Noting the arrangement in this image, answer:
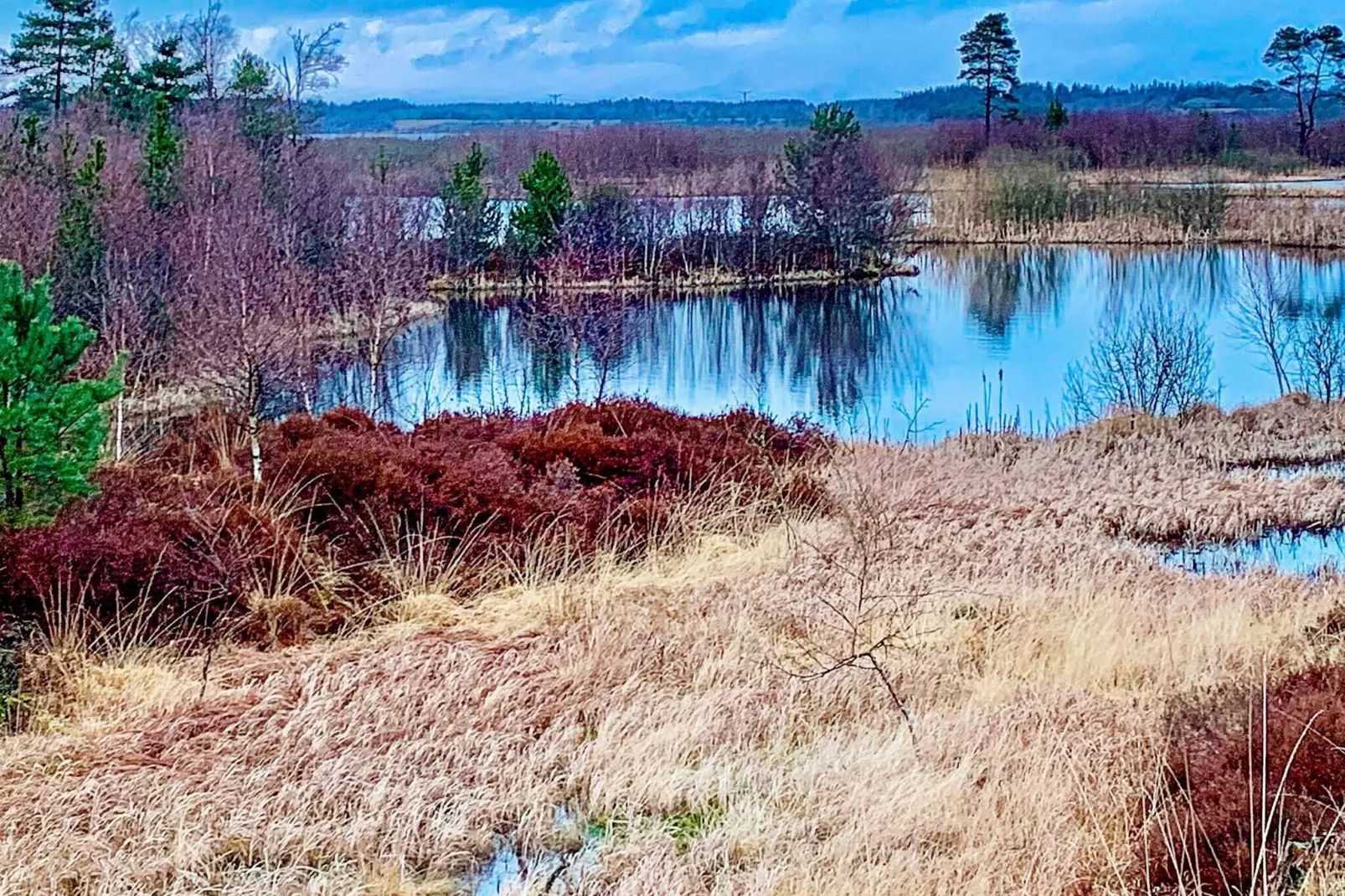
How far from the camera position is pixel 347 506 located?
24.1 feet

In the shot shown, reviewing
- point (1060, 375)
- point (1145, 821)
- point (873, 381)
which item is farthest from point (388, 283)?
point (1145, 821)

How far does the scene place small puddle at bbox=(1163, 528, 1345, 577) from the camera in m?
9.39

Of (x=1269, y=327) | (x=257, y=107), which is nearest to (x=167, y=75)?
(x=257, y=107)

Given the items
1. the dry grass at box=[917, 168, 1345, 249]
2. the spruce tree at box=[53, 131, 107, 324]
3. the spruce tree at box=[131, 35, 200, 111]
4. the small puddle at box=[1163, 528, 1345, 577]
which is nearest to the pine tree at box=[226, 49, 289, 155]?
the spruce tree at box=[131, 35, 200, 111]

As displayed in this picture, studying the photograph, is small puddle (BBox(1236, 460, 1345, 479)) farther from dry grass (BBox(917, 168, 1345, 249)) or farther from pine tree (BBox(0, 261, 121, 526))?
dry grass (BBox(917, 168, 1345, 249))

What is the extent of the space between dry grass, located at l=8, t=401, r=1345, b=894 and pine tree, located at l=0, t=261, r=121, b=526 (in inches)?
50.1

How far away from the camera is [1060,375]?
69.2ft

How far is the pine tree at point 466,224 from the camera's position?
37.2 metres

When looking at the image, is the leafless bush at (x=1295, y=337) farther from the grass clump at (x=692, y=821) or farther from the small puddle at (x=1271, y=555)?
the grass clump at (x=692, y=821)

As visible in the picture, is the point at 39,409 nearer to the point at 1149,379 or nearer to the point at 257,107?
the point at 1149,379

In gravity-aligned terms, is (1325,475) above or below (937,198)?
below

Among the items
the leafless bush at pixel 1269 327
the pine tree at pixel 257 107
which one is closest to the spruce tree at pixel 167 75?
the pine tree at pixel 257 107

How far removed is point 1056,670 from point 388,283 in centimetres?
2144

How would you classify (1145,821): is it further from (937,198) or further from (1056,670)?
(937,198)
